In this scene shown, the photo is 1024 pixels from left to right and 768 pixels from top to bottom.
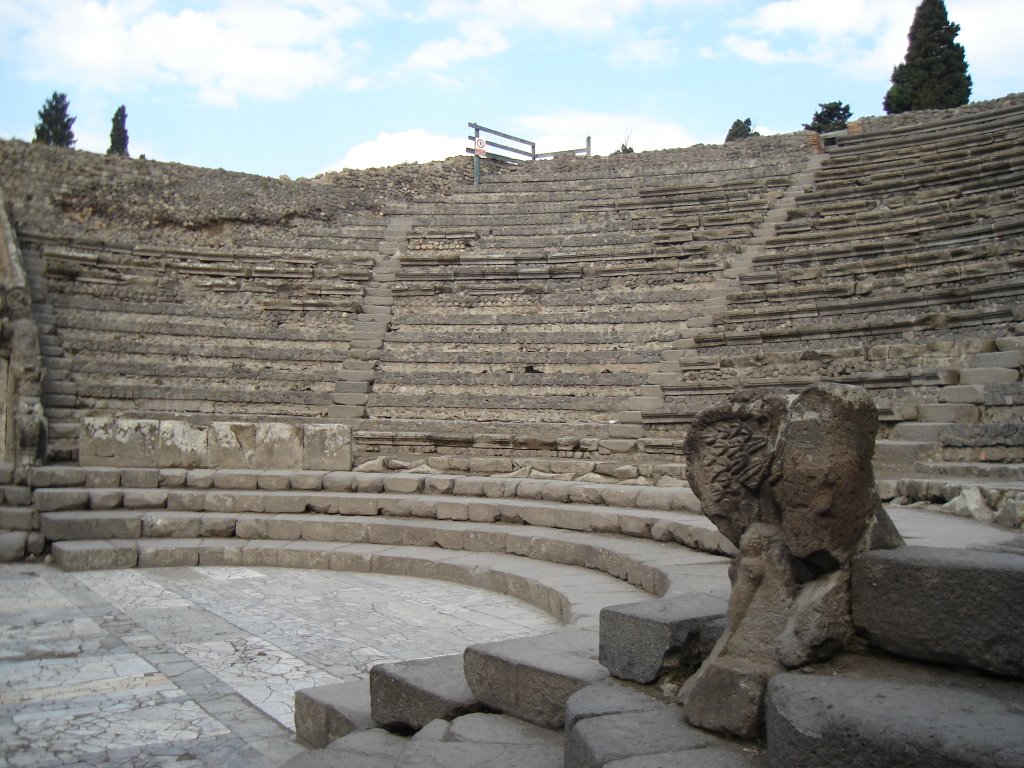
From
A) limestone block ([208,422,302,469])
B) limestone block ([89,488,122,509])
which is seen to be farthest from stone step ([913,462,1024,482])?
limestone block ([89,488,122,509])

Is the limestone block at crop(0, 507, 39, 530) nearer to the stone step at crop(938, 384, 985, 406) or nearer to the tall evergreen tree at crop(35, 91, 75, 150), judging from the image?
the stone step at crop(938, 384, 985, 406)

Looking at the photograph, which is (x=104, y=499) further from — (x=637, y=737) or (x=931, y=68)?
(x=931, y=68)

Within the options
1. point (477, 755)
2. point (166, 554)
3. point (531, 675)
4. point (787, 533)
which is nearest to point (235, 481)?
point (166, 554)

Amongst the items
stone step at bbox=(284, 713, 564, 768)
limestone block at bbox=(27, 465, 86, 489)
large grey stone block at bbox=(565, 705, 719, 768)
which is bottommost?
stone step at bbox=(284, 713, 564, 768)

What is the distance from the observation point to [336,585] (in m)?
6.89

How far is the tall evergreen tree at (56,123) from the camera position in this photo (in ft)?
117

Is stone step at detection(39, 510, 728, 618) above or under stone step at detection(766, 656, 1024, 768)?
under

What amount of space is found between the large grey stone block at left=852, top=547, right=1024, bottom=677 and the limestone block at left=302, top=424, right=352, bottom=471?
7495 millimetres

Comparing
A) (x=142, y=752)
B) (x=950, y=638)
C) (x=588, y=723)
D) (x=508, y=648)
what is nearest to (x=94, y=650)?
(x=142, y=752)

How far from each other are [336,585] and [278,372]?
18.5 ft

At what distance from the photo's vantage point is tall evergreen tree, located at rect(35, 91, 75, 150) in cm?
3569

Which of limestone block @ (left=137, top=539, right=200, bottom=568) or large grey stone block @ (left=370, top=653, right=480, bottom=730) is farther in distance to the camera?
limestone block @ (left=137, top=539, right=200, bottom=568)

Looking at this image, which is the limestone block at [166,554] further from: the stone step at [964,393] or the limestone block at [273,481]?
the stone step at [964,393]

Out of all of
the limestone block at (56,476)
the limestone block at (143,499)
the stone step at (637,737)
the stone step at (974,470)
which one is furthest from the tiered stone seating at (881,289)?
the stone step at (637,737)
